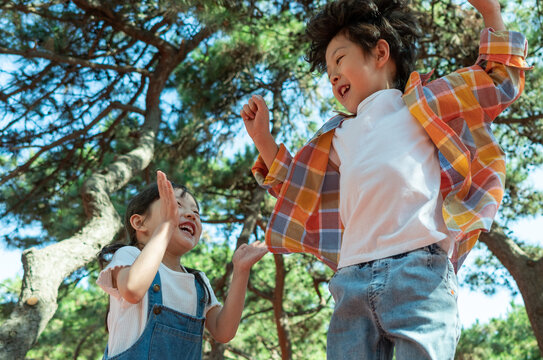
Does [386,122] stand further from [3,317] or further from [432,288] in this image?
[3,317]

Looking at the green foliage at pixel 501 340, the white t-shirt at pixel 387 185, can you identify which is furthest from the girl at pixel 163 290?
the green foliage at pixel 501 340

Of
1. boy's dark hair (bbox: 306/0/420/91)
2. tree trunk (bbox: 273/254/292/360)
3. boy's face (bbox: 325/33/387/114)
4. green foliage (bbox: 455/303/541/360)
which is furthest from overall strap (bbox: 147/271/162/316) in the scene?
green foliage (bbox: 455/303/541/360)

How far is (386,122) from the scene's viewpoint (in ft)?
4.80

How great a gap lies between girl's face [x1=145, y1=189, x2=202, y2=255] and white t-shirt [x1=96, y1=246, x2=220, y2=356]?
0.08m

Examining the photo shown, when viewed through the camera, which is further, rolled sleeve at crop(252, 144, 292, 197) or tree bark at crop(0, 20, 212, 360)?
tree bark at crop(0, 20, 212, 360)

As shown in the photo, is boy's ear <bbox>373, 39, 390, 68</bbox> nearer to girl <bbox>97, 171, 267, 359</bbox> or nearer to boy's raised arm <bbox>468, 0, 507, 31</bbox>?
boy's raised arm <bbox>468, 0, 507, 31</bbox>

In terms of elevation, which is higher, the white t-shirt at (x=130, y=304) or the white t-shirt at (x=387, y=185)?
the white t-shirt at (x=387, y=185)

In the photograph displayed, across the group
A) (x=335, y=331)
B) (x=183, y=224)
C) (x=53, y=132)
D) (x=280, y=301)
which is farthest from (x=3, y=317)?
(x=335, y=331)

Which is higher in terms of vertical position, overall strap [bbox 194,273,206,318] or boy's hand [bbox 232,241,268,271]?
boy's hand [bbox 232,241,268,271]

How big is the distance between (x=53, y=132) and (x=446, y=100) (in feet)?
13.5

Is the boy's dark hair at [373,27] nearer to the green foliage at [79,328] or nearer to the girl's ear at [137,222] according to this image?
the girl's ear at [137,222]

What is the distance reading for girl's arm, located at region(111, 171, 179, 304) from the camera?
1.56 metres

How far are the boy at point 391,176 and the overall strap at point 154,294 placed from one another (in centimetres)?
38

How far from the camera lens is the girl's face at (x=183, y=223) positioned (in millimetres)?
1849
